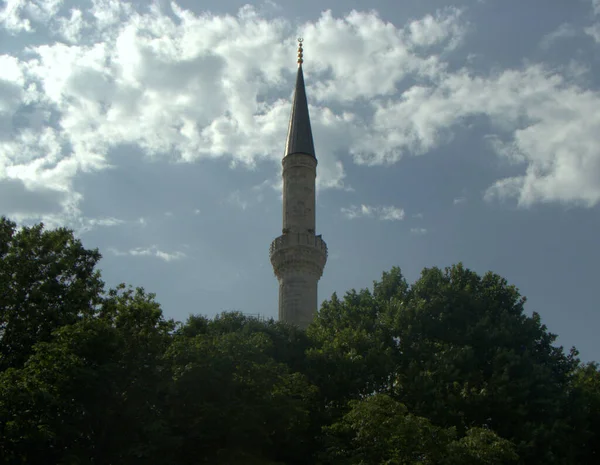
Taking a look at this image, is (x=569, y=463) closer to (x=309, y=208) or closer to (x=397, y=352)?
(x=397, y=352)

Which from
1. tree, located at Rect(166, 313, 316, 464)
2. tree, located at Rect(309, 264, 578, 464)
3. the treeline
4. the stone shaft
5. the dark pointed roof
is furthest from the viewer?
the dark pointed roof

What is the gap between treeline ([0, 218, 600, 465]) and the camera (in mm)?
18328

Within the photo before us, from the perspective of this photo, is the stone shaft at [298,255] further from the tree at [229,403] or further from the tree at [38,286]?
the tree at [229,403]

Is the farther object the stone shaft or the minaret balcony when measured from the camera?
the minaret balcony

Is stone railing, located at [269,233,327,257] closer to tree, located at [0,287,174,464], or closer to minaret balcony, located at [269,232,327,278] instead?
minaret balcony, located at [269,232,327,278]

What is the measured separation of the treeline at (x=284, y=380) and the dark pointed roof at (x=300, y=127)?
1115 centimetres

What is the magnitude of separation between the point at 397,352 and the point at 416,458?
6.76 meters

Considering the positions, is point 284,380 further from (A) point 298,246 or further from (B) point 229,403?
(A) point 298,246

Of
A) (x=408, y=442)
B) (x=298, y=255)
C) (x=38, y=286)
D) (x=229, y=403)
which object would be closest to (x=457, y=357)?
(x=408, y=442)

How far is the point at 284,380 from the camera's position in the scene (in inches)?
799

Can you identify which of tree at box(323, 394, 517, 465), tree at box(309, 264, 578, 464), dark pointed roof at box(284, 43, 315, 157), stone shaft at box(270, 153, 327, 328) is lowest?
tree at box(323, 394, 517, 465)

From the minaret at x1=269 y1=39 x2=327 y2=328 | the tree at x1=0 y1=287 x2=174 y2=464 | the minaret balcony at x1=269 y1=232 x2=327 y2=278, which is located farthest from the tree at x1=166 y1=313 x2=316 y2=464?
the minaret balcony at x1=269 y1=232 x2=327 y2=278

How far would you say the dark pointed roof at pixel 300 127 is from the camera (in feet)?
120

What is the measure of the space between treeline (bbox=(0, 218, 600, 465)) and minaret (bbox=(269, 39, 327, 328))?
5.48 meters
